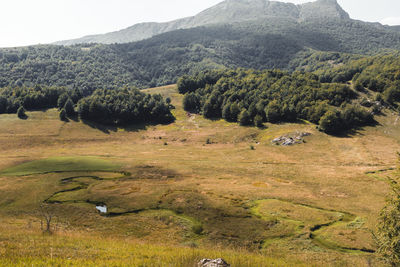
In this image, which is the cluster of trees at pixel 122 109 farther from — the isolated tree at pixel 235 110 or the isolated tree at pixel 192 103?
the isolated tree at pixel 235 110

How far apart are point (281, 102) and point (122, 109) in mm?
98443

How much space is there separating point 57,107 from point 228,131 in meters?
116

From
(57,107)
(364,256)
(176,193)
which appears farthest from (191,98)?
(364,256)

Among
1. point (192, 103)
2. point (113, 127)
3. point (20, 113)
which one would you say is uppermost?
point (20, 113)

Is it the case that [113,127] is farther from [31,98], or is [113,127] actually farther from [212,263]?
[212,263]

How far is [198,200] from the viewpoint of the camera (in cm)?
4550

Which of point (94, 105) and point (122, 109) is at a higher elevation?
point (94, 105)

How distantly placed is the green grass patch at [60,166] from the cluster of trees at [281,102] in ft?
280

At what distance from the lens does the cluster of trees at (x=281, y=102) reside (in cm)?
11638

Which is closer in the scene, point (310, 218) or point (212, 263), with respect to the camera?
point (212, 263)

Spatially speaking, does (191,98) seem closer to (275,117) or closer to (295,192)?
(275,117)

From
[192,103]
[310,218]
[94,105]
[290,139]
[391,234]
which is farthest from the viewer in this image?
[192,103]

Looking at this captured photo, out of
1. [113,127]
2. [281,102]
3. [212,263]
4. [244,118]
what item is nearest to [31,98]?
[113,127]

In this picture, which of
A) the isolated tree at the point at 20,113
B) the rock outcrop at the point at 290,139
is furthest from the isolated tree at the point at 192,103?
the isolated tree at the point at 20,113
